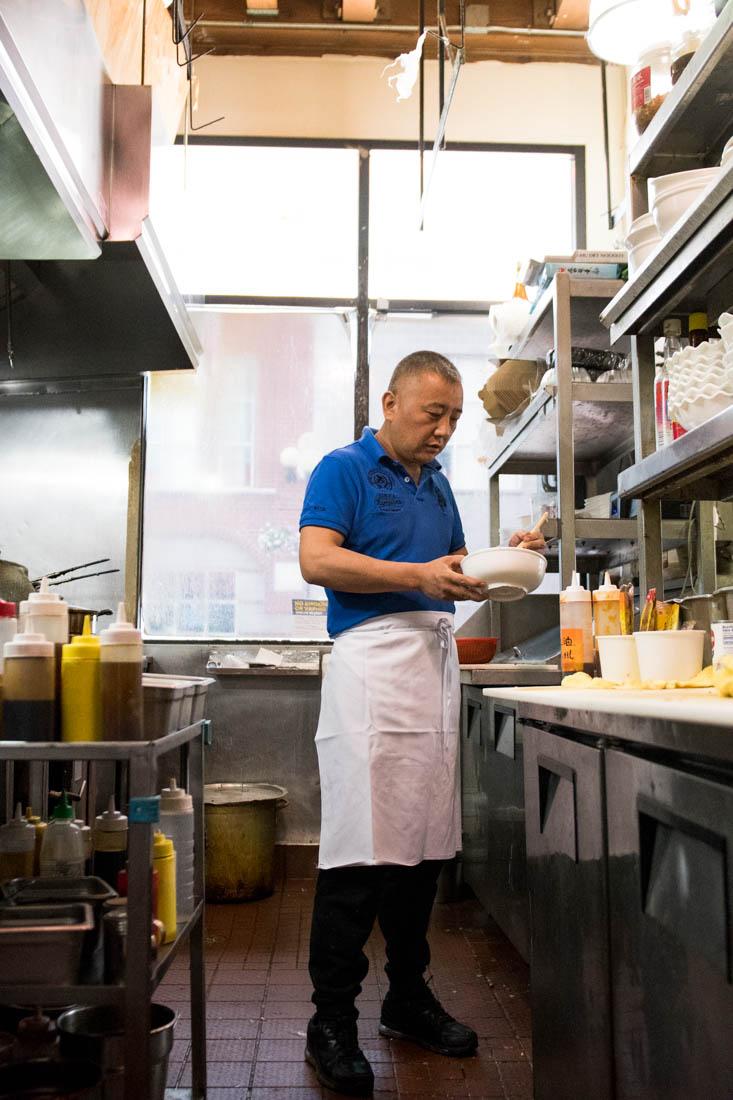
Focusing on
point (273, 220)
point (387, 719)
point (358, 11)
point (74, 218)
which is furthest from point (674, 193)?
point (358, 11)

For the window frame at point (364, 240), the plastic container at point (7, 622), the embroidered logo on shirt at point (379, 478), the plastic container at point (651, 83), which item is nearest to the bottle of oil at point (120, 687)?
the plastic container at point (7, 622)

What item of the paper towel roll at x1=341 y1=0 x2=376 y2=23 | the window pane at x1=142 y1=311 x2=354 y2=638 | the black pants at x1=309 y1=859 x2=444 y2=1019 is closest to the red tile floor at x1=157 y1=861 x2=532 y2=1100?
the black pants at x1=309 y1=859 x2=444 y2=1019

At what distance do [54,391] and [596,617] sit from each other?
3.25m

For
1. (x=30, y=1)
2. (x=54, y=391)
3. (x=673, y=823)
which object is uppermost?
(x=30, y=1)

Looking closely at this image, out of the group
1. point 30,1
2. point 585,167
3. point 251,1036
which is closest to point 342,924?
point 251,1036

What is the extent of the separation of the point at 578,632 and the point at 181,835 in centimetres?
97

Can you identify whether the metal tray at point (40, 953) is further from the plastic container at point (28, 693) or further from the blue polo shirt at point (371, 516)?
the blue polo shirt at point (371, 516)

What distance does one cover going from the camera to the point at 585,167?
16.2ft

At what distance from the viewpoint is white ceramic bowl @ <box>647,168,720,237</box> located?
6.73ft

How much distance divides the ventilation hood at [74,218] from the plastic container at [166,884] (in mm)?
1632

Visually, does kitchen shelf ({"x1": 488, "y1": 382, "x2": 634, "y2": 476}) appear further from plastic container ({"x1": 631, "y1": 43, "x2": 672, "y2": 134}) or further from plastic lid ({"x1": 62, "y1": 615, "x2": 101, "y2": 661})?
plastic lid ({"x1": 62, "y1": 615, "x2": 101, "y2": 661})

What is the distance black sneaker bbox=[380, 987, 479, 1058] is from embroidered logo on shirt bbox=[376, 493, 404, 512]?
4.04 feet

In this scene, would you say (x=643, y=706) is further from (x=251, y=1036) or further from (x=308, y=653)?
(x=308, y=653)

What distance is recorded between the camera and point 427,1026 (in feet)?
7.78
